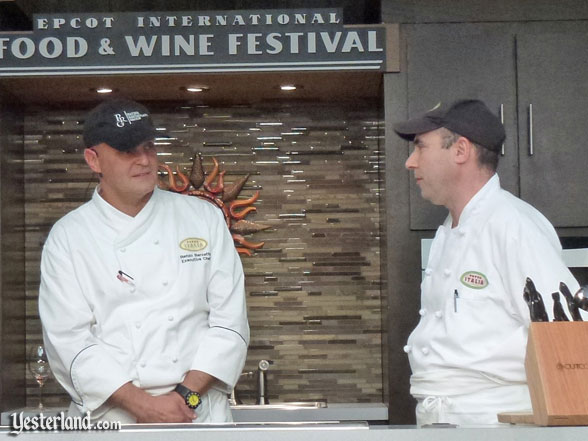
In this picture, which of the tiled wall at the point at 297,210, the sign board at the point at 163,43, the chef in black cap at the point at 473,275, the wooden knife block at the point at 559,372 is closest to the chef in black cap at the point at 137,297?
the chef in black cap at the point at 473,275

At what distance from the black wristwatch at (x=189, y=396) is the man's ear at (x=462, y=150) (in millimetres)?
816

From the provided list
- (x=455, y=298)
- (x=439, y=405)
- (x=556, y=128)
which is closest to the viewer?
(x=439, y=405)

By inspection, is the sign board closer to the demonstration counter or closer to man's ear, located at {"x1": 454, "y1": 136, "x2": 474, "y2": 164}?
man's ear, located at {"x1": 454, "y1": 136, "x2": 474, "y2": 164}

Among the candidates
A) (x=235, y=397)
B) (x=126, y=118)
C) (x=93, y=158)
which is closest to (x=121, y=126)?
(x=126, y=118)

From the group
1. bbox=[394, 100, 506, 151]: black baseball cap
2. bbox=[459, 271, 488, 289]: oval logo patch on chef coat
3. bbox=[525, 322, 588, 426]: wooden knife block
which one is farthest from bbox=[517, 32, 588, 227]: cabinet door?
bbox=[525, 322, 588, 426]: wooden knife block

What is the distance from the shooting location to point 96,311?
230cm

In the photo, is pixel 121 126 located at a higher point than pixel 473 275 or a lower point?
higher

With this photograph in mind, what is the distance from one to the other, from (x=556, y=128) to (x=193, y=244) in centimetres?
178

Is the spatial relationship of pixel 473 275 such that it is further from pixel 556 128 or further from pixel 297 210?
pixel 297 210

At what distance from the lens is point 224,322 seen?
92.4 inches

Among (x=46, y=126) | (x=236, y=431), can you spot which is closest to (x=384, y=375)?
(x=46, y=126)

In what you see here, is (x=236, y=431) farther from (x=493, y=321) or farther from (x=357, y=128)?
(x=357, y=128)

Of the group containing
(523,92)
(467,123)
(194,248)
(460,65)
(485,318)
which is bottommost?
(485,318)

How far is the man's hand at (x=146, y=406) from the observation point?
7.14ft
